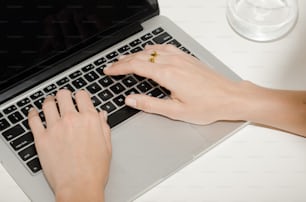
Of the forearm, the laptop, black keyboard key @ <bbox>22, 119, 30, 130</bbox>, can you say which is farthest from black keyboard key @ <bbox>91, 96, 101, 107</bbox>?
the forearm

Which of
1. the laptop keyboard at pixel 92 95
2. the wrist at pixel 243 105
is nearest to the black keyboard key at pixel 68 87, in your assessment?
the laptop keyboard at pixel 92 95

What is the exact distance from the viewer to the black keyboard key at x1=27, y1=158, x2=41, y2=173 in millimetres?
769

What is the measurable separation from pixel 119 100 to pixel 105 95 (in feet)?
0.08

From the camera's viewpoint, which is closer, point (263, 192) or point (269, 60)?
point (263, 192)

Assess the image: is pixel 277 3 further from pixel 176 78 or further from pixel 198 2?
pixel 176 78

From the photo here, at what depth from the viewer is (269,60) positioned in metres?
0.93

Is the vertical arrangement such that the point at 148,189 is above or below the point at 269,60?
below

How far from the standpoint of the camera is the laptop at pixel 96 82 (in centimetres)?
77

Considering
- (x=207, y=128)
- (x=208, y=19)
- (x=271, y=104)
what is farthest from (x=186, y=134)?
(x=208, y=19)

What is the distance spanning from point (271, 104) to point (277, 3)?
268mm

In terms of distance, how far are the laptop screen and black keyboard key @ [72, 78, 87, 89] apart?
48 millimetres

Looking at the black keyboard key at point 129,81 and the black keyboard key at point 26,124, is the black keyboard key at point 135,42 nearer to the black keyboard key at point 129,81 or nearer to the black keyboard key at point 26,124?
the black keyboard key at point 129,81

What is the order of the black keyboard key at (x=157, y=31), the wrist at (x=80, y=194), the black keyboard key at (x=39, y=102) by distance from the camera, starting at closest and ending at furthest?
the wrist at (x=80, y=194) < the black keyboard key at (x=39, y=102) < the black keyboard key at (x=157, y=31)

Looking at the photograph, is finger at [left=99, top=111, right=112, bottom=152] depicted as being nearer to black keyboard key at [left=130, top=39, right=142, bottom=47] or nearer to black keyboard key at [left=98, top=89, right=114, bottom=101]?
black keyboard key at [left=98, top=89, right=114, bottom=101]
